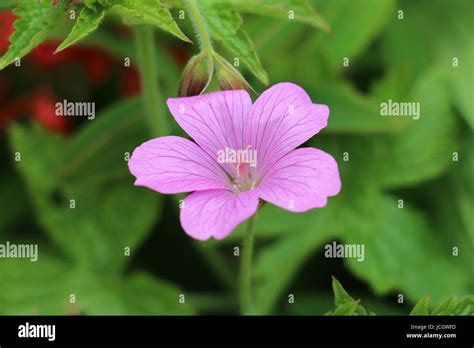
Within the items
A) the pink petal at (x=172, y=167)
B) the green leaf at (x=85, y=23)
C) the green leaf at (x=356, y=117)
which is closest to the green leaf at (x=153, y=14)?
the green leaf at (x=85, y=23)

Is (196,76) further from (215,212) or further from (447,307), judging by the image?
(447,307)

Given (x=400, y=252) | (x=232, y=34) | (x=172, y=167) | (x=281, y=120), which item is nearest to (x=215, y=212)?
(x=172, y=167)

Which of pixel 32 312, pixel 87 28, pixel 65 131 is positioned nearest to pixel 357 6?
pixel 65 131

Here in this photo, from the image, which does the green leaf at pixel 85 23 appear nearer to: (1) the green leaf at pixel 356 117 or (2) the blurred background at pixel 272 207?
(2) the blurred background at pixel 272 207

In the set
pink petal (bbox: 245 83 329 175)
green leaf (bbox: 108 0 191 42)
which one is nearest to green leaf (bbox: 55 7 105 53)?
green leaf (bbox: 108 0 191 42)

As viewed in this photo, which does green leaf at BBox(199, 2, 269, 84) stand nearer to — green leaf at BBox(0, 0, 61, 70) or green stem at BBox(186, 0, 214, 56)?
green stem at BBox(186, 0, 214, 56)
